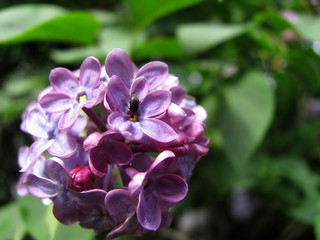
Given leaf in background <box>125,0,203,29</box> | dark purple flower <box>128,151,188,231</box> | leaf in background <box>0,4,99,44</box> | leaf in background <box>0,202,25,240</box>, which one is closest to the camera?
dark purple flower <box>128,151,188,231</box>

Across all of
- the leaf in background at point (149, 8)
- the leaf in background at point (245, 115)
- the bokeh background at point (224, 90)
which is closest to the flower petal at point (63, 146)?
the bokeh background at point (224, 90)

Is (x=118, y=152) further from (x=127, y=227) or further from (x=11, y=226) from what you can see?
(x=11, y=226)

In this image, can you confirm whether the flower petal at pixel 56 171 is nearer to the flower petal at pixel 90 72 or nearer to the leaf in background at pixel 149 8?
the flower petal at pixel 90 72

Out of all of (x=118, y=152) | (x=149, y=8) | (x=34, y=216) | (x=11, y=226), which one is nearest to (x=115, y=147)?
(x=118, y=152)

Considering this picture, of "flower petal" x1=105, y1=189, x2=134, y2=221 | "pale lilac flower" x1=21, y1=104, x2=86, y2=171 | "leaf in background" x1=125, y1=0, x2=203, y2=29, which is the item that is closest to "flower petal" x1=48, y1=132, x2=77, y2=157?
"pale lilac flower" x1=21, y1=104, x2=86, y2=171

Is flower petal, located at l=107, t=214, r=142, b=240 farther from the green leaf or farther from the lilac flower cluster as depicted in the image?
the green leaf

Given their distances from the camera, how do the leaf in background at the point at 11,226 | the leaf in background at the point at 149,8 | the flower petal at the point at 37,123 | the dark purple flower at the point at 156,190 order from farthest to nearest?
1. the leaf in background at the point at 149,8
2. the leaf in background at the point at 11,226
3. the flower petal at the point at 37,123
4. the dark purple flower at the point at 156,190
